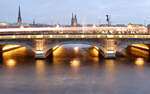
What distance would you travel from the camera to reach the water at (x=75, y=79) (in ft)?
85.1

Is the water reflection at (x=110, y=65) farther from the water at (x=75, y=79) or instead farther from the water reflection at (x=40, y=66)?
the water reflection at (x=40, y=66)

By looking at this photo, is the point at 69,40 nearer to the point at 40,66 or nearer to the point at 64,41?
the point at 64,41

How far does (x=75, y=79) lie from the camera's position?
101ft

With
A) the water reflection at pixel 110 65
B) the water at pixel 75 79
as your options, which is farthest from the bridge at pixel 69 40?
the water at pixel 75 79

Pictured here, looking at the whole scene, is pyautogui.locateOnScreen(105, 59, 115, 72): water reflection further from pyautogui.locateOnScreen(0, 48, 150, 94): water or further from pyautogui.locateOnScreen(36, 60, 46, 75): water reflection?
pyautogui.locateOnScreen(36, 60, 46, 75): water reflection

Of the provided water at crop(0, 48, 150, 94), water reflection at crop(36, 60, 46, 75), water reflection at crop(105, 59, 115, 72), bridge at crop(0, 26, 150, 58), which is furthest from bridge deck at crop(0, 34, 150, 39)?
water at crop(0, 48, 150, 94)

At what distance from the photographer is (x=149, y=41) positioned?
46.0 metres

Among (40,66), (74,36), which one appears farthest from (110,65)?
(40,66)

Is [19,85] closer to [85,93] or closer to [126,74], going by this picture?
[85,93]

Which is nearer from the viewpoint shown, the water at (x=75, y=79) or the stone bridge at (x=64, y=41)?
the water at (x=75, y=79)

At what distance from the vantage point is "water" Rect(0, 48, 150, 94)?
25.9 meters

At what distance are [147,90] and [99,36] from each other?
21.8 m

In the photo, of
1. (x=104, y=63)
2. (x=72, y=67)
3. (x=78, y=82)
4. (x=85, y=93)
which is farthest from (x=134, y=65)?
(x=85, y=93)

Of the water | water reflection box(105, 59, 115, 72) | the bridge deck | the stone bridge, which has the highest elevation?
the bridge deck
